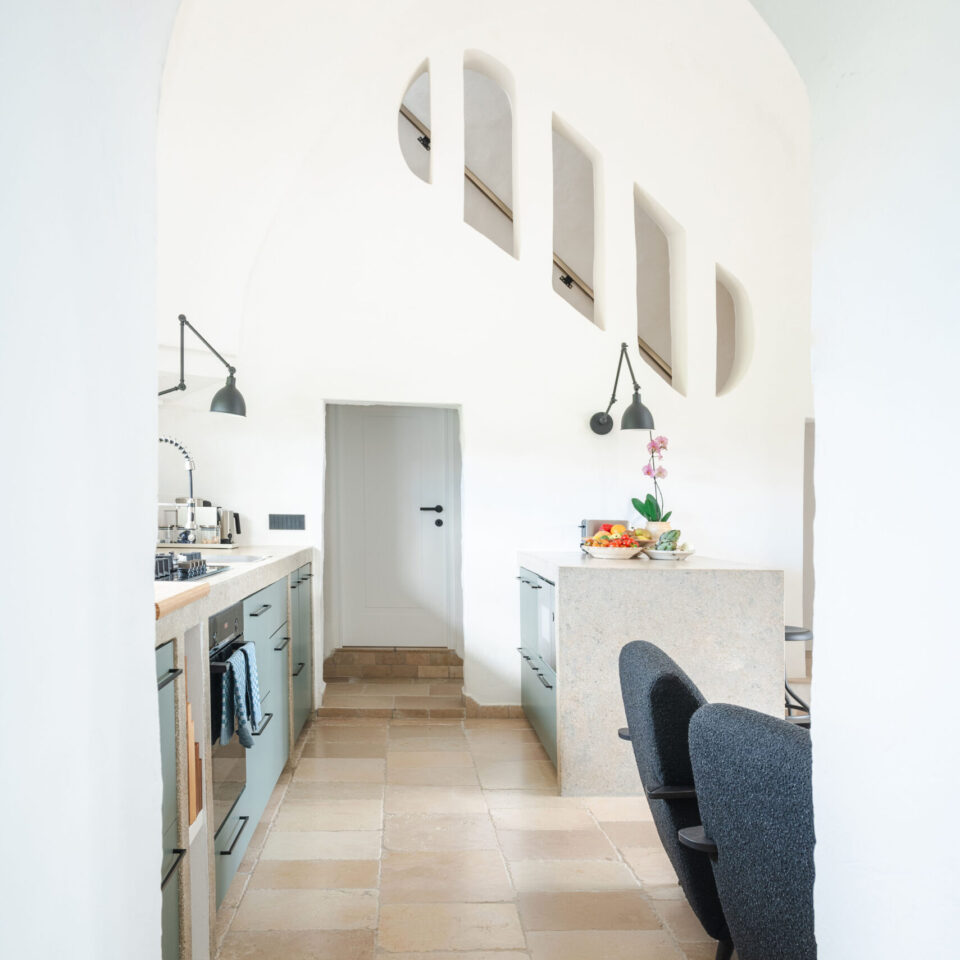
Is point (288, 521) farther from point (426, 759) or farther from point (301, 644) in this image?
point (426, 759)

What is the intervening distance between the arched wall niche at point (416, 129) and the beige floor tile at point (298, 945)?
14.2 ft

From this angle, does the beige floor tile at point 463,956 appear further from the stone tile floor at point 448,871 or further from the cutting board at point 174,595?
the cutting board at point 174,595

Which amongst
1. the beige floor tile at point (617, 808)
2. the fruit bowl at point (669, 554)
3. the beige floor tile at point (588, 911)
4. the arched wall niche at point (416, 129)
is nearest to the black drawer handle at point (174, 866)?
the beige floor tile at point (588, 911)

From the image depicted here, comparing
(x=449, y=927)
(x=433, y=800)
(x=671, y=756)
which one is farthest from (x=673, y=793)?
(x=433, y=800)

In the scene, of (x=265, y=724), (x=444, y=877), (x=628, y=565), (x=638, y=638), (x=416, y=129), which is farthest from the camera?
(x=416, y=129)

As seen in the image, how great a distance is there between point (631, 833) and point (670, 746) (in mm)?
1294

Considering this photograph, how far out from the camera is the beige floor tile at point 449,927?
2.17m

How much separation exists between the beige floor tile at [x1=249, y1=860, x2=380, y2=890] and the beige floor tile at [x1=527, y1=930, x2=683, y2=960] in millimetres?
606

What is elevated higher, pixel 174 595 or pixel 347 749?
pixel 174 595

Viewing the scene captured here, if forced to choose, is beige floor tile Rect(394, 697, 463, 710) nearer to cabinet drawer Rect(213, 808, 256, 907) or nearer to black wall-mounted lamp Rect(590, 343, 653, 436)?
black wall-mounted lamp Rect(590, 343, 653, 436)

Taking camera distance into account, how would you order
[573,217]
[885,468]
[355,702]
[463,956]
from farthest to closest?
[573,217] → [355,702] → [463,956] → [885,468]

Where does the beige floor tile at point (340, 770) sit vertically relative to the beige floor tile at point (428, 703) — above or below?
above

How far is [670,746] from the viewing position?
5.99ft

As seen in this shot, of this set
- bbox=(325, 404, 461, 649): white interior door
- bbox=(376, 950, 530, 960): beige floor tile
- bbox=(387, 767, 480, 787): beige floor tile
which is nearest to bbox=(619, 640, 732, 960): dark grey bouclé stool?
bbox=(376, 950, 530, 960): beige floor tile
